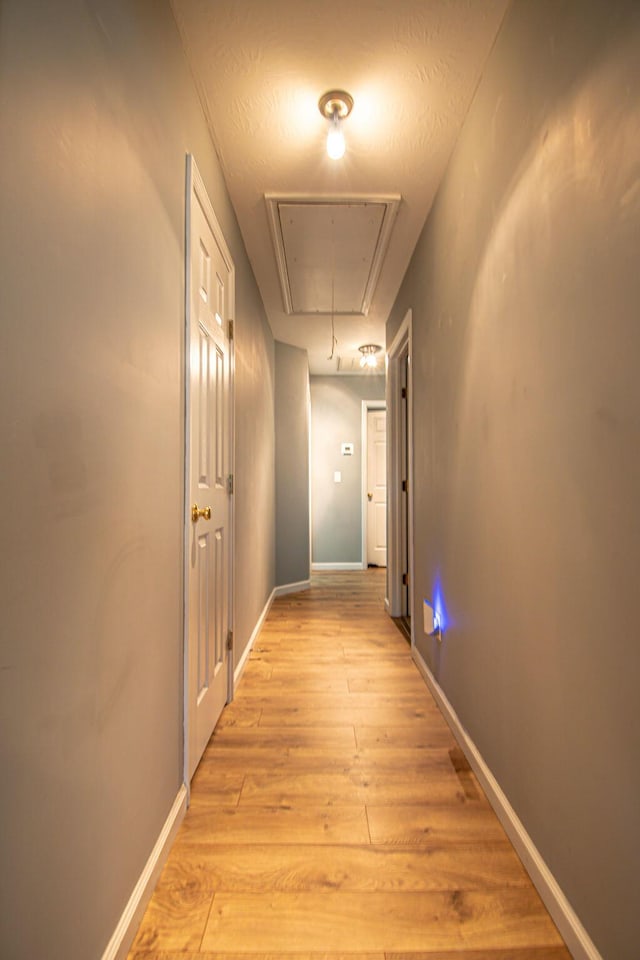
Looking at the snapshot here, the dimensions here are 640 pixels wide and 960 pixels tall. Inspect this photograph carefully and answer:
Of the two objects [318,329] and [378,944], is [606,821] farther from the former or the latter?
[318,329]

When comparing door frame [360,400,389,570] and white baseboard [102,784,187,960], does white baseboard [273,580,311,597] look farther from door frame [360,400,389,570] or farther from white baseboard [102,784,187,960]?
white baseboard [102,784,187,960]

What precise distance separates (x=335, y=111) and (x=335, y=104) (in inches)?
1.5

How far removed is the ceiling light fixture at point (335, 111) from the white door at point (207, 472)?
0.54 meters

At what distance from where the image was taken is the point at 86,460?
875mm

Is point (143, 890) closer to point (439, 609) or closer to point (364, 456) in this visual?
point (439, 609)

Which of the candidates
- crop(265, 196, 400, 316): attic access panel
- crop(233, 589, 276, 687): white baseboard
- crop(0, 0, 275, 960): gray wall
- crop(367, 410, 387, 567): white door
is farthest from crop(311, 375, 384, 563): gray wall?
crop(0, 0, 275, 960): gray wall

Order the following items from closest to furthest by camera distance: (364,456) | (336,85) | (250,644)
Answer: (336,85), (250,644), (364,456)

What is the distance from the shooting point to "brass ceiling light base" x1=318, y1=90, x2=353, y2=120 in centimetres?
168

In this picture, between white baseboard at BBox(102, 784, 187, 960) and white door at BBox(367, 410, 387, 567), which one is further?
white door at BBox(367, 410, 387, 567)

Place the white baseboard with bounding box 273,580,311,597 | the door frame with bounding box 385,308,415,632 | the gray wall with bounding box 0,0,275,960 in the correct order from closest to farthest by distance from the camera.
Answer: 1. the gray wall with bounding box 0,0,275,960
2. the door frame with bounding box 385,308,415,632
3. the white baseboard with bounding box 273,580,311,597

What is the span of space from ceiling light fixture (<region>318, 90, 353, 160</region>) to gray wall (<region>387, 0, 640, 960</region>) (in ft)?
1.62

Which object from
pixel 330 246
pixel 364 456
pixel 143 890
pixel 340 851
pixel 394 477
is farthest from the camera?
pixel 364 456

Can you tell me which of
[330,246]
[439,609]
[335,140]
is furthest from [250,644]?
[335,140]

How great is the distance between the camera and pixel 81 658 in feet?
2.80
